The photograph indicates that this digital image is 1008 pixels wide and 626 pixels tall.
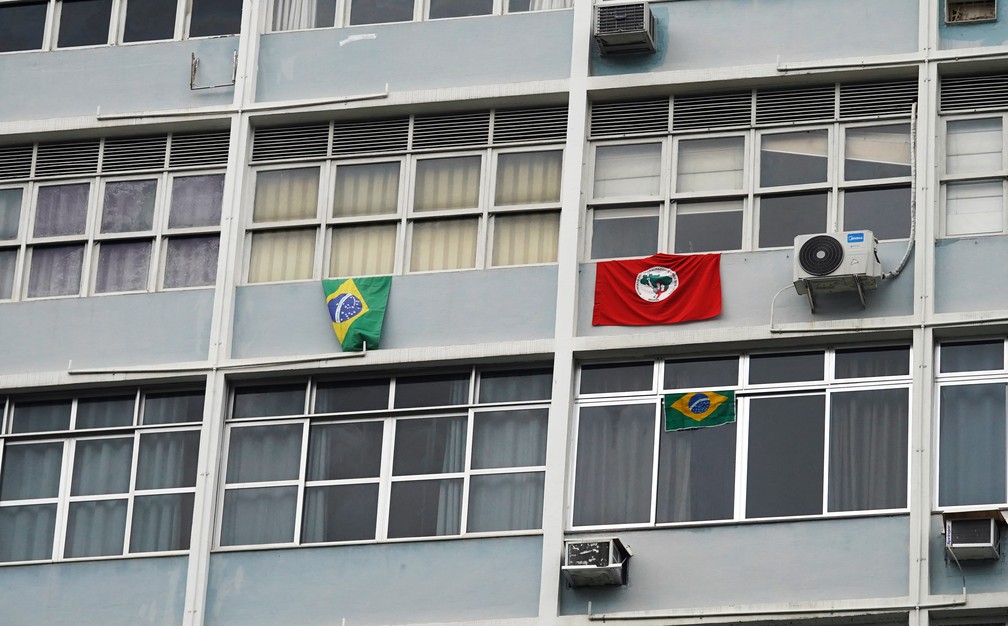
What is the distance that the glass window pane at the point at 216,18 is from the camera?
27.2 m

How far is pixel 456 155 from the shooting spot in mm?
26094

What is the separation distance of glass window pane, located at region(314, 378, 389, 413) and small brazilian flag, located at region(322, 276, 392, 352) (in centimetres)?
43

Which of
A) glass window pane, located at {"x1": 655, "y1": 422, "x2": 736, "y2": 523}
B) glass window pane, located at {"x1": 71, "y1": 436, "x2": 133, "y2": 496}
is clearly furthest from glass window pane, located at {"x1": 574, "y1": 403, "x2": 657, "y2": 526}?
glass window pane, located at {"x1": 71, "y1": 436, "x2": 133, "y2": 496}

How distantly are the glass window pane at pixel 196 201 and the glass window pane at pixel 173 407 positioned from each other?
6.69 feet

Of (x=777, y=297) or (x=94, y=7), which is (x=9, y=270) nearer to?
(x=94, y=7)

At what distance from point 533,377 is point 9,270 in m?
6.38

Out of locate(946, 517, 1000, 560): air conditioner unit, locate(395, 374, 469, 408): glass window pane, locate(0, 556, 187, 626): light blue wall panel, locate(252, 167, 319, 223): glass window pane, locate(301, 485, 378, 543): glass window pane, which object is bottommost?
locate(0, 556, 187, 626): light blue wall panel

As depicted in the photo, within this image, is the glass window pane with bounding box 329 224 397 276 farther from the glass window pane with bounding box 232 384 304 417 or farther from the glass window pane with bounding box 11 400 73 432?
the glass window pane with bounding box 11 400 73 432

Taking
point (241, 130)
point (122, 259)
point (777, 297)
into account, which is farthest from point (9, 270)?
point (777, 297)

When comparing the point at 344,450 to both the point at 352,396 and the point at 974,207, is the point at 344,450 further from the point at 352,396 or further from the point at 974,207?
the point at 974,207

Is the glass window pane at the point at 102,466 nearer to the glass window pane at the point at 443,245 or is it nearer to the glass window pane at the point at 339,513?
the glass window pane at the point at 339,513

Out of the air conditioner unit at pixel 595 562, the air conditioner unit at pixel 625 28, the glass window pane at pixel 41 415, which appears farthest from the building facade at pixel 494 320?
the air conditioner unit at pixel 625 28

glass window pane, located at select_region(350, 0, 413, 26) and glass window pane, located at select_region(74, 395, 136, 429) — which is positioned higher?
glass window pane, located at select_region(350, 0, 413, 26)

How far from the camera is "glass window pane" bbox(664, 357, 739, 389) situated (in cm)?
2438
